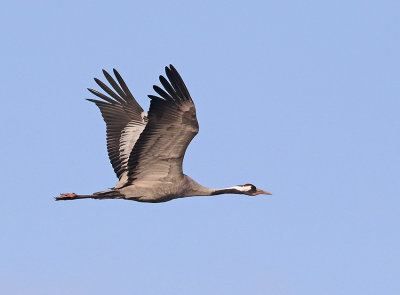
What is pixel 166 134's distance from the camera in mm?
16812

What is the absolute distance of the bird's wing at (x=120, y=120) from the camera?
20453mm

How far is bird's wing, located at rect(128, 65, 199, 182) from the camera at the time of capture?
16.1 meters

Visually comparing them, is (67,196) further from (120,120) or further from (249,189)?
(249,189)

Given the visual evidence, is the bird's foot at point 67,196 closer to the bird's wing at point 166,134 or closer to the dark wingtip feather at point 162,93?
the bird's wing at point 166,134

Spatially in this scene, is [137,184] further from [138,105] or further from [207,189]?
[138,105]

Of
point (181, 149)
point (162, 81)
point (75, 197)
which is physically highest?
point (162, 81)

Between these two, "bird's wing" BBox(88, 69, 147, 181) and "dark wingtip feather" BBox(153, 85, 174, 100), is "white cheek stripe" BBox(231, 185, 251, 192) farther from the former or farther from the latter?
"dark wingtip feather" BBox(153, 85, 174, 100)

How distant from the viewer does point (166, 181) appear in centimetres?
1811

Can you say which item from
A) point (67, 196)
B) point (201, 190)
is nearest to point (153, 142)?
point (201, 190)

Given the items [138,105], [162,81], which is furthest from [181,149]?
[138,105]

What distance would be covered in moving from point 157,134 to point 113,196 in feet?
7.90

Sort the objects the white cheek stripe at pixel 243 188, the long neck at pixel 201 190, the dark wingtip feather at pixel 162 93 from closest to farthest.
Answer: the dark wingtip feather at pixel 162 93
the long neck at pixel 201 190
the white cheek stripe at pixel 243 188

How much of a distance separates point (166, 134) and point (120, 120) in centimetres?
483

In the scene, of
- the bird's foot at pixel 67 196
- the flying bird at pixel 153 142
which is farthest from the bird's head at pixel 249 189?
the bird's foot at pixel 67 196
